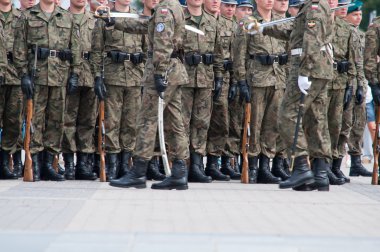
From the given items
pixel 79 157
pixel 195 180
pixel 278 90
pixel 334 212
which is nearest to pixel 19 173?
pixel 79 157

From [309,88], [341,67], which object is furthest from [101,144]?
A: [341,67]

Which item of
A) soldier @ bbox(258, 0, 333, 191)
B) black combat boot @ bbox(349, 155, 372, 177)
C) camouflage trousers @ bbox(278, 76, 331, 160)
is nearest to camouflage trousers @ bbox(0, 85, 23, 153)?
soldier @ bbox(258, 0, 333, 191)

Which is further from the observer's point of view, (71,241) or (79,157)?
(79,157)

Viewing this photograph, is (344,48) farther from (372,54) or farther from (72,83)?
(72,83)

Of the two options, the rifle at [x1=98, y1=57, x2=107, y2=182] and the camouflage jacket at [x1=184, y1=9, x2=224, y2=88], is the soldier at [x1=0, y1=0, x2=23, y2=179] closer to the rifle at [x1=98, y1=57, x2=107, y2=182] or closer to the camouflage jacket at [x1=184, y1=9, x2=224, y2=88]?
the rifle at [x1=98, y1=57, x2=107, y2=182]

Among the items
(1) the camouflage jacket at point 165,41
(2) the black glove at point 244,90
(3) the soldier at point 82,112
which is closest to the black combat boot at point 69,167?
(3) the soldier at point 82,112

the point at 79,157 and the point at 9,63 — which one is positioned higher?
the point at 9,63

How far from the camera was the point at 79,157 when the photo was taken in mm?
14391

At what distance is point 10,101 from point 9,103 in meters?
0.03

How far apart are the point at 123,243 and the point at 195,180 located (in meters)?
6.72

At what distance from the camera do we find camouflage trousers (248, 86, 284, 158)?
1409cm

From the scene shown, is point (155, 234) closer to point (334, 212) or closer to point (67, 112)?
point (334, 212)

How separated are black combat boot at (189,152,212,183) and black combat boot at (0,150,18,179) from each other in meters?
2.08

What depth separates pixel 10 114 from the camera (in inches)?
555
